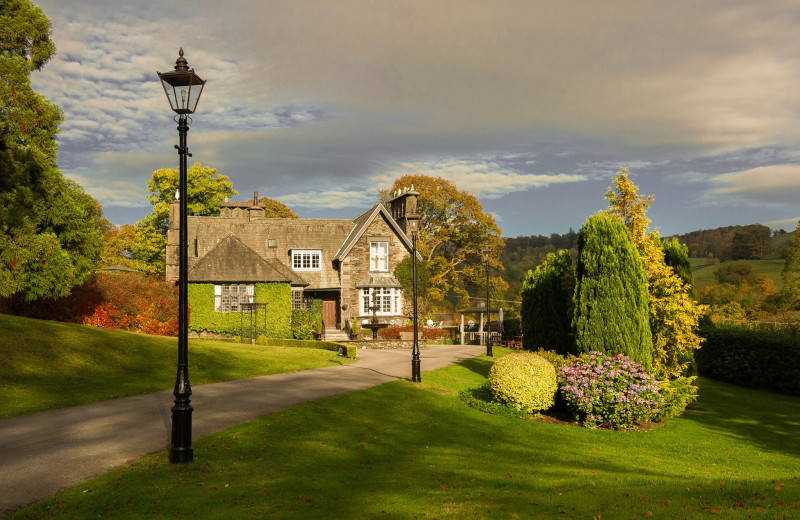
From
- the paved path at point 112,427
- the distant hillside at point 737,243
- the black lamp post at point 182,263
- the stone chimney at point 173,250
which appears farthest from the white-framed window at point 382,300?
the distant hillside at point 737,243

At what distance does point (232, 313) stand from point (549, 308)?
22902 millimetres

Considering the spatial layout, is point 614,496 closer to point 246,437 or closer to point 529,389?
point 246,437

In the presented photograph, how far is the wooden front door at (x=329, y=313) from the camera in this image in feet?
147

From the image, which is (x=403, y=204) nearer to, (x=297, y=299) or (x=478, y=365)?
(x=297, y=299)

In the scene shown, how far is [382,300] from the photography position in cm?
4441

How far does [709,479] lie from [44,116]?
2492 cm

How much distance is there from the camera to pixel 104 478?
9070mm

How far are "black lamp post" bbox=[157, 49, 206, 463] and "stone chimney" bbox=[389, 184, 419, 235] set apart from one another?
3609 centimetres

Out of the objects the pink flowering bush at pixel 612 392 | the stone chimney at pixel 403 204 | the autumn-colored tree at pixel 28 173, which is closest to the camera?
the pink flowering bush at pixel 612 392

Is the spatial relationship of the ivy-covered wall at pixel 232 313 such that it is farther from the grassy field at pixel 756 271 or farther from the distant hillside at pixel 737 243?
the distant hillside at pixel 737 243

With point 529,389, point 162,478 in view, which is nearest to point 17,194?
point 162,478

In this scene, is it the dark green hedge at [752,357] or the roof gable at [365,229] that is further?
the roof gable at [365,229]

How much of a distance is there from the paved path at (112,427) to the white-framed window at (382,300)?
22.3 metres

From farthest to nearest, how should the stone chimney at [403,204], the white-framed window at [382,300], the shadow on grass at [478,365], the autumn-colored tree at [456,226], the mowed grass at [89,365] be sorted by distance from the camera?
the autumn-colored tree at [456,226] < the stone chimney at [403,204] < the white-framed window at [382,300] < the shadow on grass at [478,365] < the mowed grass at [89,365]
